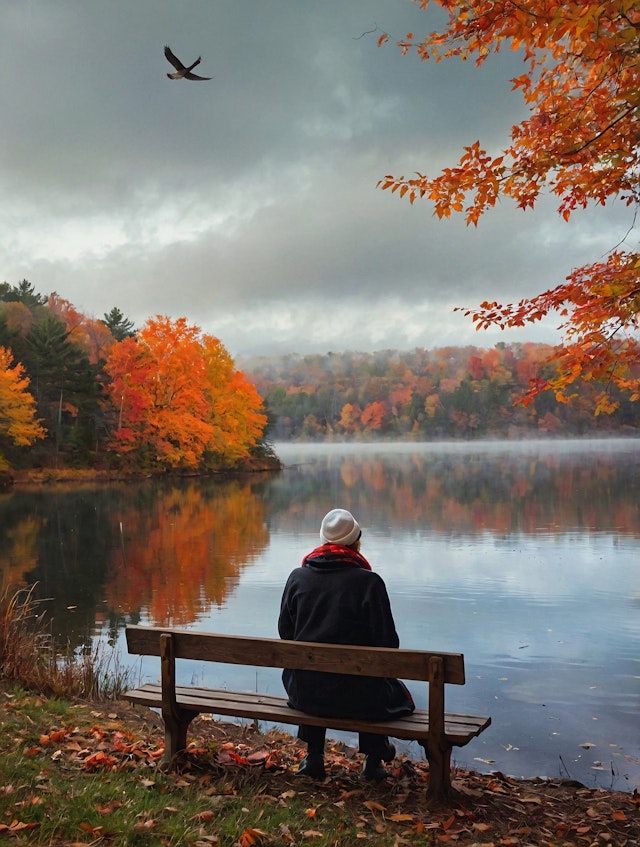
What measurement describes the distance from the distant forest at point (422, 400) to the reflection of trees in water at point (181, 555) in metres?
81.9

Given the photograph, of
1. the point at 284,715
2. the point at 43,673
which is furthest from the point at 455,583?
the point at 284,715

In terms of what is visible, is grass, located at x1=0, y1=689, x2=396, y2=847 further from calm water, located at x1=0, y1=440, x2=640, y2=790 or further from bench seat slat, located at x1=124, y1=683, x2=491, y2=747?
calm water, located at x1=0, y1=440, x2=640, y2=790

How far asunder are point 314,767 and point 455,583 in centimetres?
952

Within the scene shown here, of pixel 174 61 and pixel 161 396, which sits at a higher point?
pixel 174 61

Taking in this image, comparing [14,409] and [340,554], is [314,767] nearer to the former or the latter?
[340,554]

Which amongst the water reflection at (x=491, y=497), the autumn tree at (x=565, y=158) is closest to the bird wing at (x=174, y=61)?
the autumn tree at (x=565, y=158)

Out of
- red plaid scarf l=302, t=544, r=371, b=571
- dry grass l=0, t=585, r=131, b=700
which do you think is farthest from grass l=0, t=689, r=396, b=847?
dry grass l=0, t=585, r=131, b=700

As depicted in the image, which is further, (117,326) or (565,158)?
(117,326)

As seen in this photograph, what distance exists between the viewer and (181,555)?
17.5 meters

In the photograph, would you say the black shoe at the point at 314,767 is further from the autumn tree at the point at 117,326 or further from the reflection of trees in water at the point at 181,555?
the autumn tree at the point at 117,326

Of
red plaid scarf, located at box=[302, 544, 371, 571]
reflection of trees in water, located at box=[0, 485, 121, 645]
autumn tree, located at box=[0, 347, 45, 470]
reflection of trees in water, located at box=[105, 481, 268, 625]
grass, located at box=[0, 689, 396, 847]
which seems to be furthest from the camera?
autumn tree, located at box=[0, 347, 45, 470]

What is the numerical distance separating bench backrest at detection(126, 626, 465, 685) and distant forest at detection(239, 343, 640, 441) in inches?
4082

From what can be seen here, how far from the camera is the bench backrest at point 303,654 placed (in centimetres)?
417

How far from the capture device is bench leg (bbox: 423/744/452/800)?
14.3 ft
